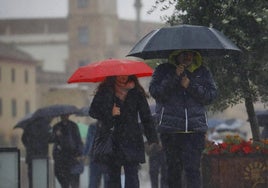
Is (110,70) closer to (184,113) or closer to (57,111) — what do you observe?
(184,113)

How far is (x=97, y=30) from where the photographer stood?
124 meters

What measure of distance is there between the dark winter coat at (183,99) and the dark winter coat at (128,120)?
15 cm

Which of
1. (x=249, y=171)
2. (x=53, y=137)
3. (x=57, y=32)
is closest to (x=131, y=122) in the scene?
(x=249, y=171)

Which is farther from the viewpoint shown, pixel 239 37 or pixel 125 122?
pixel 239 37

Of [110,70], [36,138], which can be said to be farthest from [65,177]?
[110,70]

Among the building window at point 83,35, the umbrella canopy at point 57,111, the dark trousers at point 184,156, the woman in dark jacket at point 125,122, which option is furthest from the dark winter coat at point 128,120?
the building window at point 83,35

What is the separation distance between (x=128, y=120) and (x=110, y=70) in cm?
63

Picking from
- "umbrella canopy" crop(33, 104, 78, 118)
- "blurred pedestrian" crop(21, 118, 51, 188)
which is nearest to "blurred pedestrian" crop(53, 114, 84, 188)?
"umbrella canopy" crop(33, 104, 78, 118)

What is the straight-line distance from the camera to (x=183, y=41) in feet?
33.2

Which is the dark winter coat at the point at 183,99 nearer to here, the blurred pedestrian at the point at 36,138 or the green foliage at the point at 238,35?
the green foliage at the point at 238,35

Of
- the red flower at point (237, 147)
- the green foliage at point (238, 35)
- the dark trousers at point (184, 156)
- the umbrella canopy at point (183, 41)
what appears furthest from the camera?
the green foliage at point (238, 35)

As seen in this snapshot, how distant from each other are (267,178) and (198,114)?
5.39ft

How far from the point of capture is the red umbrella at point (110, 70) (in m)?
10.2

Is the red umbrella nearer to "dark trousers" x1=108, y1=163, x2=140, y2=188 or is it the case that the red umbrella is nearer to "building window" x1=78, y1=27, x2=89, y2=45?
"dark trousers" x1=108, y1=163, x2=140, y2=188
